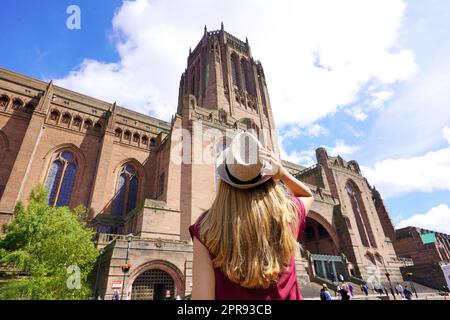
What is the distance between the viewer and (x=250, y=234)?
1.33m

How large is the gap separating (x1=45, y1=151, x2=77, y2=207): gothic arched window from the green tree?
28.6 ft

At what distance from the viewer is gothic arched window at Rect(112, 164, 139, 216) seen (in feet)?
82.0

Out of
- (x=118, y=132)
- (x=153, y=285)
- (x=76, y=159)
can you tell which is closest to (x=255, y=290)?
(x=153, y=285)

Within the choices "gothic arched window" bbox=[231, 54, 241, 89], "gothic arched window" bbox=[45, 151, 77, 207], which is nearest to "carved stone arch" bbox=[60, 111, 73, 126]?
"gothic arched window" bbox=[45, 151, 77, 207]

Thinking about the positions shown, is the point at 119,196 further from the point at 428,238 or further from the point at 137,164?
the point at 428,238

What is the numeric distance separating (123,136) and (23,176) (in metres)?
10.2

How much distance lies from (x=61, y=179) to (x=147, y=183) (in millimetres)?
7875

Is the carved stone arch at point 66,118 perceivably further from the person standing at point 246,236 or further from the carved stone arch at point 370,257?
the carved stone arch at point 370,257

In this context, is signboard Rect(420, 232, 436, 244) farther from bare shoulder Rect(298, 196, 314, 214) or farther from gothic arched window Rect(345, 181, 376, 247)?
bare shoulder Rect(298, 196, 314, 214)

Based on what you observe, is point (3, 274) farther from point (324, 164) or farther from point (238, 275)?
point (324, 164)
